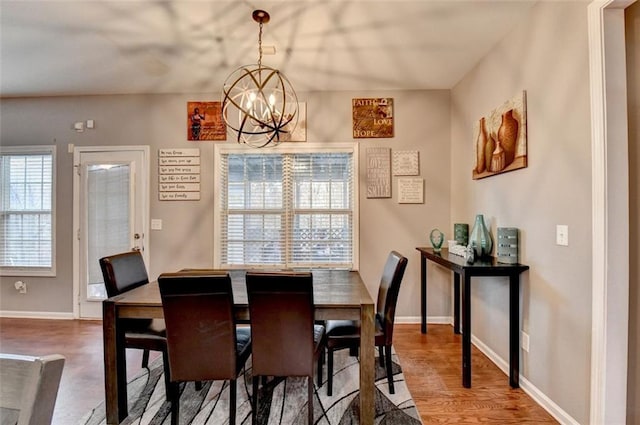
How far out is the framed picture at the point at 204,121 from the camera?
349cm

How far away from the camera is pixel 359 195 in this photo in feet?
11.3

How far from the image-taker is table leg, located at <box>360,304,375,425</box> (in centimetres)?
168

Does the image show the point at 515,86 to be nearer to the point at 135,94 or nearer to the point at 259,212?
the point at 259,212

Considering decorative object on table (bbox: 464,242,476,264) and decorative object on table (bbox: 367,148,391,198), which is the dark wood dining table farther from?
decorative object on table (bbox: 367,148,391,198)

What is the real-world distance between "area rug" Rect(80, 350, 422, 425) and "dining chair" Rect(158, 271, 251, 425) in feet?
0.91

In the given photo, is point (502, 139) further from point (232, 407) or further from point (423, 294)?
point (232, 407)

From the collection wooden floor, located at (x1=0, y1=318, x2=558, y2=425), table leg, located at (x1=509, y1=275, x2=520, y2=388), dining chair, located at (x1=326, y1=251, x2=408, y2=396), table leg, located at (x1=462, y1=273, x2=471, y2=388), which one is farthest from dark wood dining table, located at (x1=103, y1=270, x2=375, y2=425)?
table leg, located at (x1=509, y1=275, x2=520, y2=388)

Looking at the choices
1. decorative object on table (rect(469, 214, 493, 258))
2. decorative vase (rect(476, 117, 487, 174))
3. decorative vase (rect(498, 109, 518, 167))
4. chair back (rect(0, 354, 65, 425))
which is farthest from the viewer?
decorative vase (rect(476, 117, 487, 174))

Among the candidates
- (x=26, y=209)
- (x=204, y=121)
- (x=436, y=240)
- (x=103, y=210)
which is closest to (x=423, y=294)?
(x=436, y=240)

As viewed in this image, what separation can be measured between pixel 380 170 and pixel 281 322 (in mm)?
2272

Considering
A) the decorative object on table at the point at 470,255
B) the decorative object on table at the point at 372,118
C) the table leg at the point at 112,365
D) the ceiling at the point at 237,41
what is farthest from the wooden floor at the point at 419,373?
the ceiling at the point at 237,41

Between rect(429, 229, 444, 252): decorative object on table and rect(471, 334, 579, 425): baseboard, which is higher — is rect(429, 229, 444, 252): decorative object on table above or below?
above

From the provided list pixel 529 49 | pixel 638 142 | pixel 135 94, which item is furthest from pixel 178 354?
pixel 135 94

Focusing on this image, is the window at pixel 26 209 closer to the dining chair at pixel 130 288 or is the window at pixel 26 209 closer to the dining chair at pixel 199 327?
the dining chair at pixel 130 288
